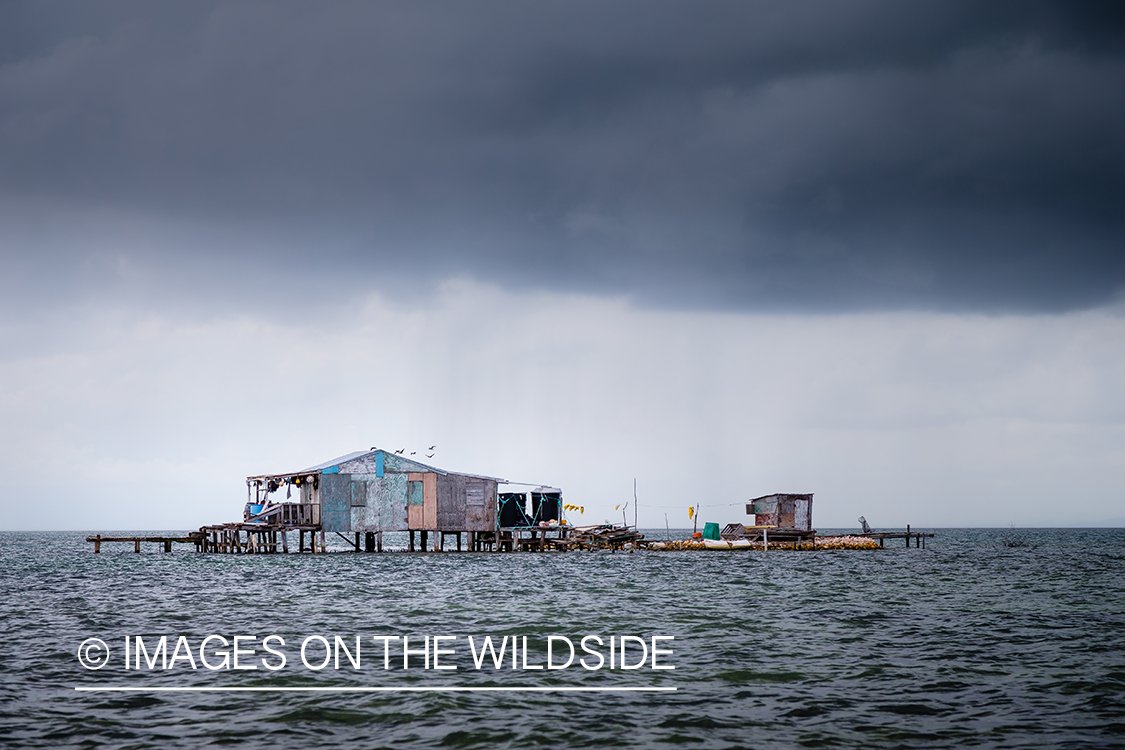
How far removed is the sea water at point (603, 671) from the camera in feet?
40.1

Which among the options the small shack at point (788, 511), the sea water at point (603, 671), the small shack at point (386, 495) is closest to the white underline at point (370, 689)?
the sea water at point (603, 671)

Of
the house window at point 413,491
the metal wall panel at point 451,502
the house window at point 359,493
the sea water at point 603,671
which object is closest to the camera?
the sea water at point 603,671

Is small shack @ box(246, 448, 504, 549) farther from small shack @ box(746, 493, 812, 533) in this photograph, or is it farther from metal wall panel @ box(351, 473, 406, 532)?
small shack @ box(746, 493, 812, 533)

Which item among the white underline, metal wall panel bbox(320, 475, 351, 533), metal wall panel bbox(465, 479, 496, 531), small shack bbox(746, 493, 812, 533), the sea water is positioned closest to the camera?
the sea water

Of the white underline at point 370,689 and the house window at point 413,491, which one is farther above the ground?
the house window at point 413,491

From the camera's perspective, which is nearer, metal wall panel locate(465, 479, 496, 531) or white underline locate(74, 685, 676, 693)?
white underline locate(74, 685, 676, 693)

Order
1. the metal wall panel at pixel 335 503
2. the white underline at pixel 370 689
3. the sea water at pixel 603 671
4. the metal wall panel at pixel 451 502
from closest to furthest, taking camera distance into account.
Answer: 1. the sea water at pixel 603 671
2. the white underline at pixel 370 689
3. the metal wall panel at pixel 335 503
4. the metal wall panel at pixel 451 502

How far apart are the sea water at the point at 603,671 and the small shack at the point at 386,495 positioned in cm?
2104

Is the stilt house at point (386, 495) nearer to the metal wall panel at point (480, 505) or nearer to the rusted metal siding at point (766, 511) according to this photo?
the metal wall panel at point (480, 505)

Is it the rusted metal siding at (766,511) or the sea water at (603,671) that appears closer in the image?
the sea water at (603,671)

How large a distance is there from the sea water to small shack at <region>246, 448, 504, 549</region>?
21.0m

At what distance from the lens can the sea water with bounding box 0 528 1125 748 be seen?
1223 centimetres

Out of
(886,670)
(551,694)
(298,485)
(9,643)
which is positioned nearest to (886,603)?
(886,670)

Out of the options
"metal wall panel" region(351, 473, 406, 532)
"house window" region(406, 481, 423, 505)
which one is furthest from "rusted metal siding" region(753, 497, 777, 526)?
"metal wall panel" region(351, 473, 406, 532)
